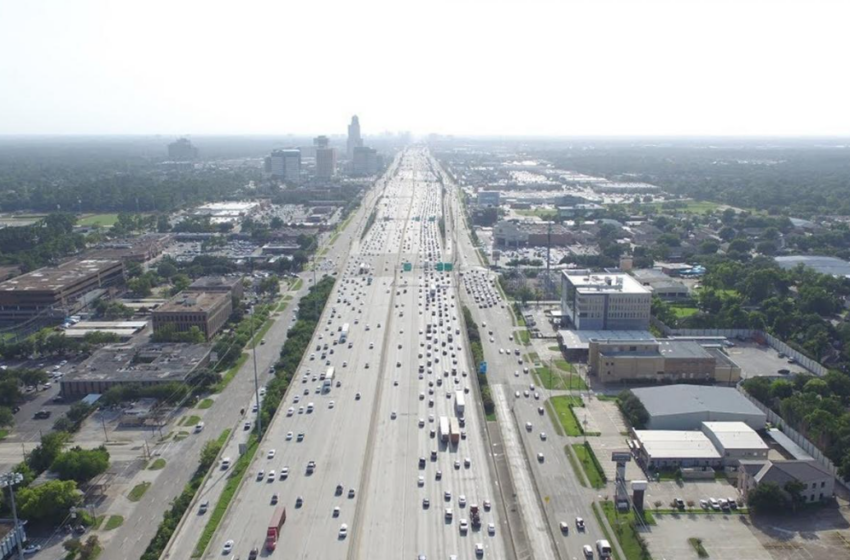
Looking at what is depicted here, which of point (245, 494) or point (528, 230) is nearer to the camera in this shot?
point (245, 494)

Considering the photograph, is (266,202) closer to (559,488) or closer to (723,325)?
(723,325)

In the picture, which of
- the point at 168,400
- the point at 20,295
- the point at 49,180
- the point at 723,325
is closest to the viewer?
the point at 168,400

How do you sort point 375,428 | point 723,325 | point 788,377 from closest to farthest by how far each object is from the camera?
1. point 375,428
2. point 788,377
3. point 723,325

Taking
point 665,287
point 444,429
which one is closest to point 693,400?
point 444,429

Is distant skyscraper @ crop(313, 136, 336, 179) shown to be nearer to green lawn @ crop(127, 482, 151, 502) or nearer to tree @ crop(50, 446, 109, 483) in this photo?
tree @ crop(50, 446, 109, 483)

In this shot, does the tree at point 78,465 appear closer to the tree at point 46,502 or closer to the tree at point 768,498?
the tree at point 46,502

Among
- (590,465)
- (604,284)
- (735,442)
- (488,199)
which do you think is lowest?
(590,465)

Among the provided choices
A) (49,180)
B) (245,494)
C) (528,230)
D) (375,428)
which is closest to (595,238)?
(528,230)

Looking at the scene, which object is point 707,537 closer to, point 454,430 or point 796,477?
point 796,477
